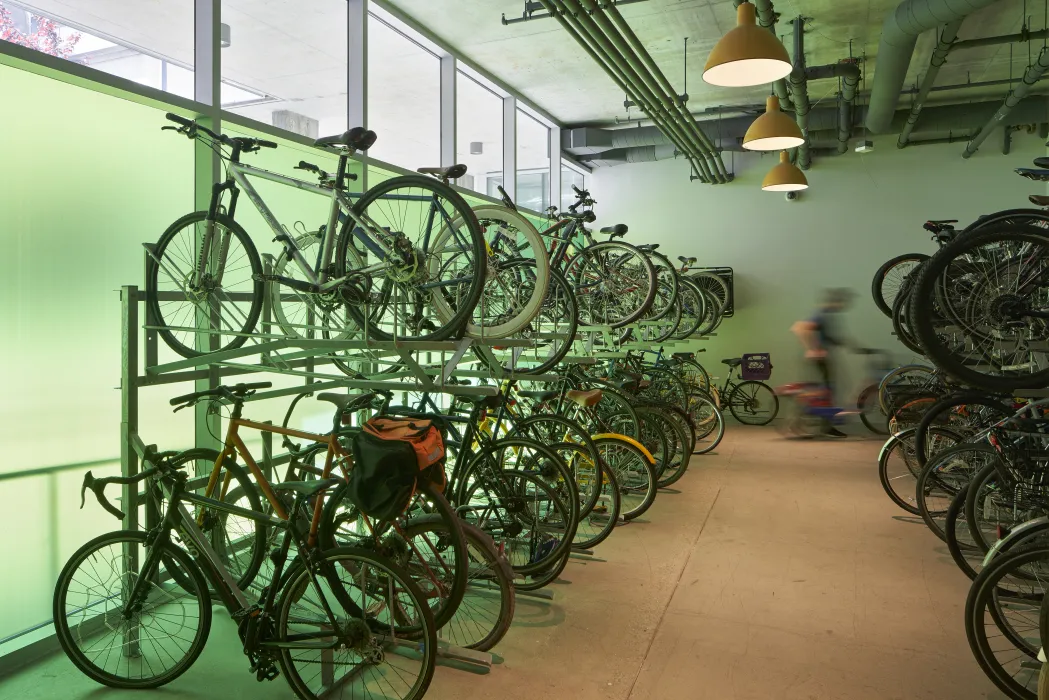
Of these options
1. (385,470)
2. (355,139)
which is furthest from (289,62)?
(385,470)

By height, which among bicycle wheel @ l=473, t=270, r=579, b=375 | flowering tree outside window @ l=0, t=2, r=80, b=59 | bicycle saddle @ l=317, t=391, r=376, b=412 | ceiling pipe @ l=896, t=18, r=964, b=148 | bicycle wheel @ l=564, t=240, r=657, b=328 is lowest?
bicycle saddle @ l=317, t=391, r=376, b=412

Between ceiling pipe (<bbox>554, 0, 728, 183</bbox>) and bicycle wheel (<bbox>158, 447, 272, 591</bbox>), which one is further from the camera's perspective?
ceiling pipe (<bbox>554, 0, 728, 183</bbox>)

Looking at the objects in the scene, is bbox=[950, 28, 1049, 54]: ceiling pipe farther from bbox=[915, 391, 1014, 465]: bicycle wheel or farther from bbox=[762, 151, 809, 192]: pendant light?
bbox=[915, 391, 1014, 465]: bicycle wheel

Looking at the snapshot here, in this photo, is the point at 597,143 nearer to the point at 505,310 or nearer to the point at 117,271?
the point at 505,310

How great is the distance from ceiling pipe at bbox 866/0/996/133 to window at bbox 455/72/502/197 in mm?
3751

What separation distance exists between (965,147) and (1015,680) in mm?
8180

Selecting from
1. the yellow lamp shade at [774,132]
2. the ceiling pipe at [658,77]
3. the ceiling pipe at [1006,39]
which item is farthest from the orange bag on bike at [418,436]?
the ceiling pipe at [1006,39]

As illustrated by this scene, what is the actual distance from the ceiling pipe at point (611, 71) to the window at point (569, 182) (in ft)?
5.24

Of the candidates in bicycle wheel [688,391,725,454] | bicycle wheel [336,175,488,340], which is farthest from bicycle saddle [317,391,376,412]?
bicycle wheel [688,391,725,454]

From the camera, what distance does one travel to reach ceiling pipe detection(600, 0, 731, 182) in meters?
4.87

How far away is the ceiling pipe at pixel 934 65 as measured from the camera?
515 cm

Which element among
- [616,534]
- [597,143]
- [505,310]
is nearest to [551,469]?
[505,310]

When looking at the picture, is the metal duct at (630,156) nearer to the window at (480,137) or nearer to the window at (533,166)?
the window at (533,166)

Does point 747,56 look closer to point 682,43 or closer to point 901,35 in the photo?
point 901,35
